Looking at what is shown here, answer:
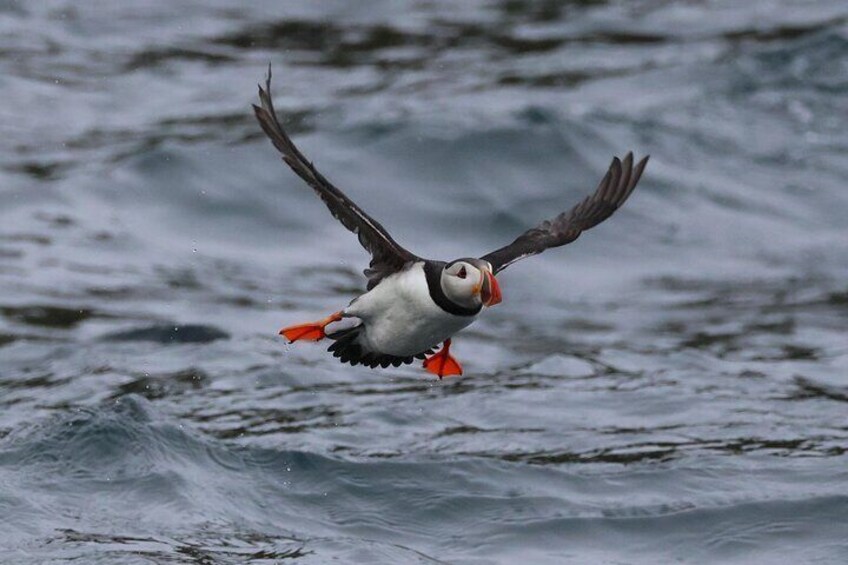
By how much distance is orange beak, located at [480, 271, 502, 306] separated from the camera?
7246mm

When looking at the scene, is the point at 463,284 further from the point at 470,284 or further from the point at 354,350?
the point at 354,350

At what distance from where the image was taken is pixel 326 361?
1371 centimetres

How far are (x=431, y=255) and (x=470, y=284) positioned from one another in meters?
9.11

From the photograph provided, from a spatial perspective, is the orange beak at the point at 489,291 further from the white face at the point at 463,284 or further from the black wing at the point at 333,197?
the black wing at the point at 333,197

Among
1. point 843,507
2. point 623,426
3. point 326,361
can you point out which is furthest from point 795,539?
point 326,361

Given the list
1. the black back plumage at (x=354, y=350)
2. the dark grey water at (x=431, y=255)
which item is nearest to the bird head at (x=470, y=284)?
the black back plumage at (x=354, y=350)

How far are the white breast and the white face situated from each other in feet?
0.40

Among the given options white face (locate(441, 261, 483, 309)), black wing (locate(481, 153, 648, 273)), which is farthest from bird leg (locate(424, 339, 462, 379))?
white face (locate(441, 261, 483, 309))

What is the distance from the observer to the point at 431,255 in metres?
16.3

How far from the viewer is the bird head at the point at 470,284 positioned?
7230 millimetres

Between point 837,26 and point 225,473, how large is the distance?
13.9 meters

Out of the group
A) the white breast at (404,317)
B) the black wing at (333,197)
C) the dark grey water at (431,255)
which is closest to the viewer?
the black wing at (333,197)

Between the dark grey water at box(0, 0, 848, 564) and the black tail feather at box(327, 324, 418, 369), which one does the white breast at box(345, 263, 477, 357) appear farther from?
the dark grey water at box(0, 0, 848, 564)

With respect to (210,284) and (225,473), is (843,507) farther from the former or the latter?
(210,284)
